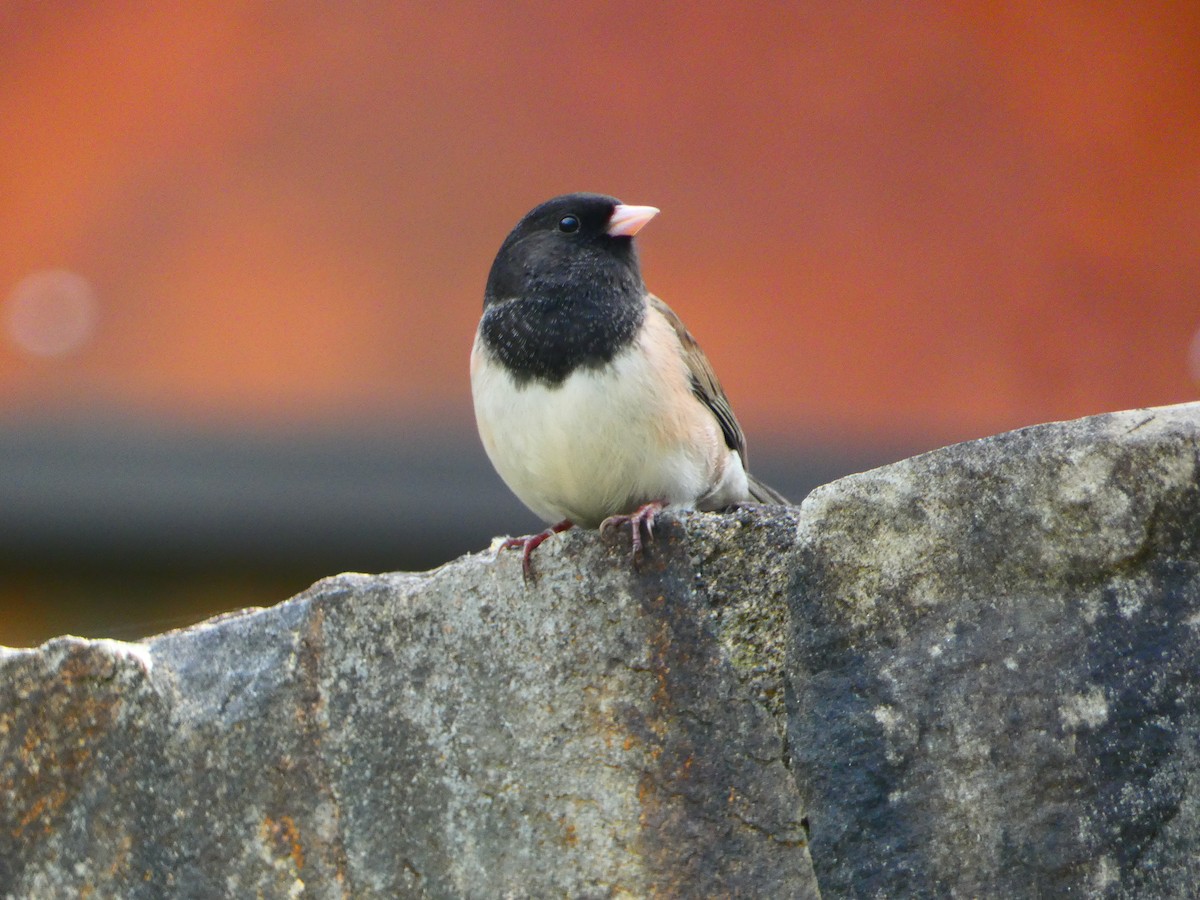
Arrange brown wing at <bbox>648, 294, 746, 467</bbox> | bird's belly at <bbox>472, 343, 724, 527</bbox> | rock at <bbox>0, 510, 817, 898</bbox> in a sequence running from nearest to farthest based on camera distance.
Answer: rock at <bbox>0, 510, 817, 898</bbox>
bird's belly at <bbox>472, 343, 724, 527</bbox>
brown wing at <bbox>648, 294, 746, 467</bbox>

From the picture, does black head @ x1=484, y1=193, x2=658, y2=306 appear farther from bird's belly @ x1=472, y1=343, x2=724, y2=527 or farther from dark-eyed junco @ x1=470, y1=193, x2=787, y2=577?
bird's belly @ x1=472, y1=343, x2=724, y2=527

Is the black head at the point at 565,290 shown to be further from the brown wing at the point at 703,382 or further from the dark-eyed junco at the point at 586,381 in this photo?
the brown wing at the point at 703,382

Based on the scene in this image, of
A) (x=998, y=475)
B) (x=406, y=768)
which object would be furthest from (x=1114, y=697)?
(x=406, y=768)

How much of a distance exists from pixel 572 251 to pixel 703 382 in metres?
0.31

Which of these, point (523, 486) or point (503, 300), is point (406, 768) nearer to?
point (523, 486)

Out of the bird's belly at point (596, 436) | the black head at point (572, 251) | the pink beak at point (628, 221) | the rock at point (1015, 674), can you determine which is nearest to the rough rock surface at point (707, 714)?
the rock at point (1015, 674)

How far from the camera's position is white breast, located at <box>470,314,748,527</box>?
193 cm

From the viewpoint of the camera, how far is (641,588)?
5.09 ft

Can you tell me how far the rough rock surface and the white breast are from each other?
315mm

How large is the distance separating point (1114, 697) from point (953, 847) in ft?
0.72

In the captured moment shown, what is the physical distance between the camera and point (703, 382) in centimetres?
221

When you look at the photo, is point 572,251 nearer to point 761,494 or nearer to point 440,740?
point 761,494

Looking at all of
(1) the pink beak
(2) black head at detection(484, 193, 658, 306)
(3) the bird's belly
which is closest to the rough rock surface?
(3) the bird's belly

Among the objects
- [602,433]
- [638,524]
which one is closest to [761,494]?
[602,433]
